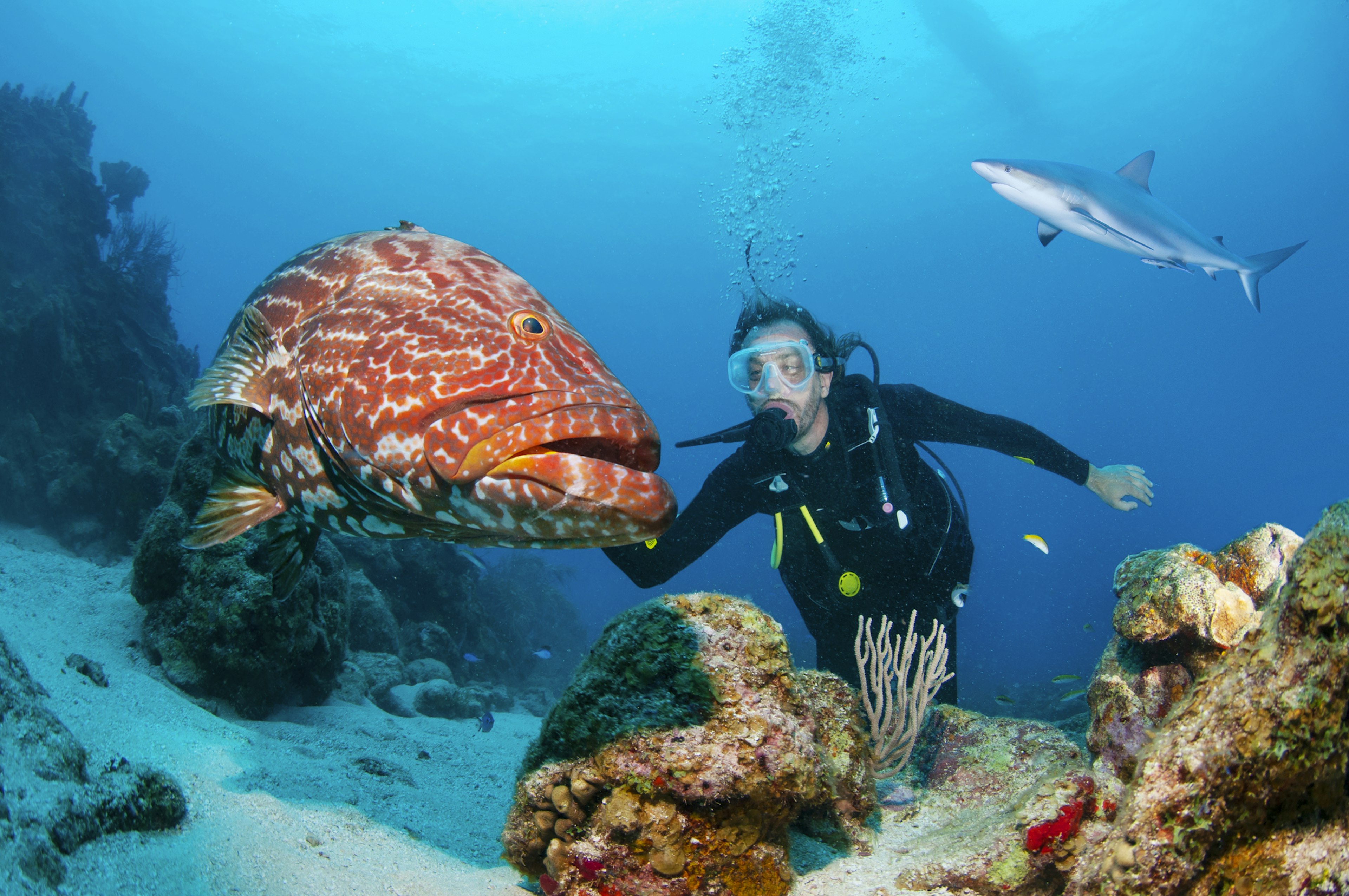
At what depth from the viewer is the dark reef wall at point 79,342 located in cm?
896

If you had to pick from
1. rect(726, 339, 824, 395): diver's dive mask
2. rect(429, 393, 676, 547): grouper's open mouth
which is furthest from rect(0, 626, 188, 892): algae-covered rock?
rect(726, 339, 824, 395): diver's dive mask

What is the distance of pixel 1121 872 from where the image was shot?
128 centimetres

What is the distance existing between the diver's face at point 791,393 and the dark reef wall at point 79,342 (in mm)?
8645

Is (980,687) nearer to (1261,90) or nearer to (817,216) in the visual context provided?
(817,216)

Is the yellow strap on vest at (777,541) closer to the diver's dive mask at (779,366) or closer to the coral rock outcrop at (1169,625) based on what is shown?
the diver's dive mask at (779,366)

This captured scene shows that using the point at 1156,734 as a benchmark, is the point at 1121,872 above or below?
below

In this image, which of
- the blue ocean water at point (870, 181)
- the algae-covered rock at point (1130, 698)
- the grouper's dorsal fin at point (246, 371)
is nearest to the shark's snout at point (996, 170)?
the algae-covered rock at point (1130, 698)

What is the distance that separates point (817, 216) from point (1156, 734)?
2612 inches

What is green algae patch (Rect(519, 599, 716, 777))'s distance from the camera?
2.36 metres

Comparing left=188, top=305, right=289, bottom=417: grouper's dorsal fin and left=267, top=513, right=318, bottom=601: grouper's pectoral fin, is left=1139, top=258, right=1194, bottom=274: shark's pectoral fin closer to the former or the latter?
left=188, top=305, right=289, bottom=417: grouper's dorsal fin

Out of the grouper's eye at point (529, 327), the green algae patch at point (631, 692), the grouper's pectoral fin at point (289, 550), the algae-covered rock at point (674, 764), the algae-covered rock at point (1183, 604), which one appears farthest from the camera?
the algae-covered rock at point (1183, 604)

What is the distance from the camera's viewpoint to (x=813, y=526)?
5.14 m

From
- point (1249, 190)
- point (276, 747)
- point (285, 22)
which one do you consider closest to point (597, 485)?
point (276, 747)

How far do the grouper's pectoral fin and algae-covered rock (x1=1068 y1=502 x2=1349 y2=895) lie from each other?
302 cm
